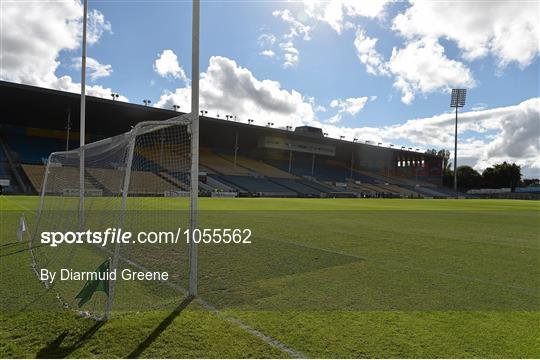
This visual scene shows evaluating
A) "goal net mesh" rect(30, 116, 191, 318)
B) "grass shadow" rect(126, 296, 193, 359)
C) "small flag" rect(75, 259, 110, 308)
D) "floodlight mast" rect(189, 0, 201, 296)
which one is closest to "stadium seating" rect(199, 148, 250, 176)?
"goal net mesh" rect(30, 116, 191, 318)

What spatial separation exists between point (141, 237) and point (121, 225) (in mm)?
5800

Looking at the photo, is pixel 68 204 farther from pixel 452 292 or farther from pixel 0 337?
pixel 452 292

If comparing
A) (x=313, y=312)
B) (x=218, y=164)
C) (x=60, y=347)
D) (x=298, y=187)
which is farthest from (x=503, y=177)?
(x=60, y=347)

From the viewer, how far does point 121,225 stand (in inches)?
174

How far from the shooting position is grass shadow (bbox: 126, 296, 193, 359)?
3355mm

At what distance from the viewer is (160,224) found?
519 inches

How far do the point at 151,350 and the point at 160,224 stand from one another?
10174 millimetres

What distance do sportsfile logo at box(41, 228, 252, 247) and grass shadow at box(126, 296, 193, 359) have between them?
4.30 metres

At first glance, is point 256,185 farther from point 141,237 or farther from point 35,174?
point 141,237

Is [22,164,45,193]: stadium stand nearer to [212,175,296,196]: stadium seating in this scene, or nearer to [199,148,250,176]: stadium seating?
[199,148,250,176]: stadium seating

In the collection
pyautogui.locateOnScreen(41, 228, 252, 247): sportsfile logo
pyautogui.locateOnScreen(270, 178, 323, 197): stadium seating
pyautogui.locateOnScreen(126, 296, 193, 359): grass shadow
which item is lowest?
pyautogui.locateOnScreen(126, 296, 193, 359): grass shadow

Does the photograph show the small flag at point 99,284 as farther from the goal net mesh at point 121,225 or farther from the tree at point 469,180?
the tree at point 469,180

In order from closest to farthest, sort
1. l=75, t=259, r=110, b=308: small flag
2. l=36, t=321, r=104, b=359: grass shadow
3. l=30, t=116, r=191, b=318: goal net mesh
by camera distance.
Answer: l=36, t=321, r=104, b=359: grass shadow → l=75, t=259, r=110, b=308: small flag → l=30, t=116, r=191, b=318: goal net mesh

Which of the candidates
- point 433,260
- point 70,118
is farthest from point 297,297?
point 70,118
